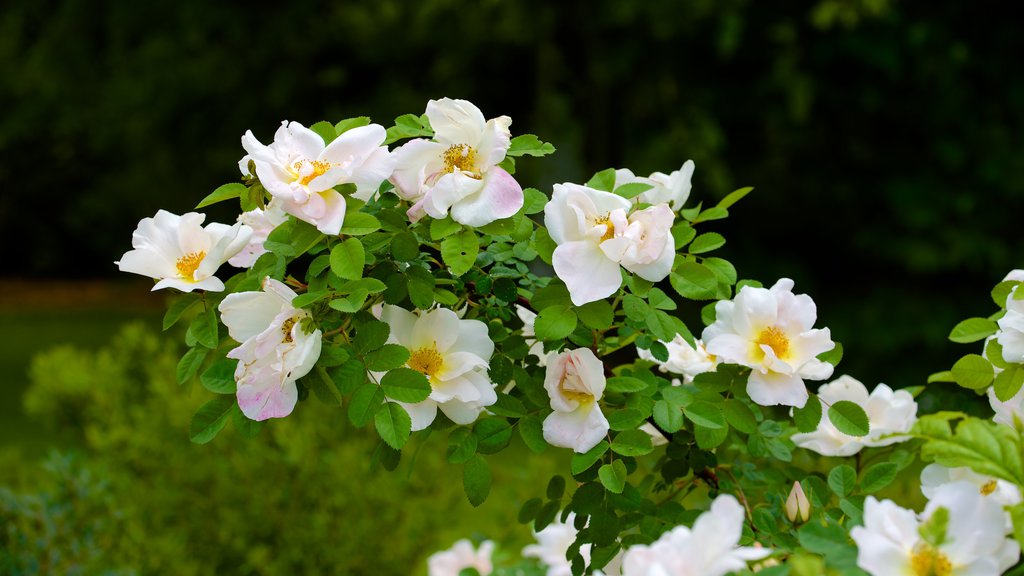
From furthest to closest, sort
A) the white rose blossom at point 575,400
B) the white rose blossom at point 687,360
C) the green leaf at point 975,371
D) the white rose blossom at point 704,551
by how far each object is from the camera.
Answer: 1. the white rose blossom at point 687,360
2. the green leaf at point 975,371
3. the white rose blossom at point 575,400
4. the white rose blossom at point 704,551

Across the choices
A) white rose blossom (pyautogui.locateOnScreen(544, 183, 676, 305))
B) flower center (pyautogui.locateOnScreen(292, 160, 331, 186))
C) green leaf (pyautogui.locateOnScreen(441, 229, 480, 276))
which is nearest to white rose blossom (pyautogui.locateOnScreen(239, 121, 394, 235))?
flower center (pyautogui.locateOnScreen(292, 160, 331, 186))

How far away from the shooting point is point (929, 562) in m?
0.92

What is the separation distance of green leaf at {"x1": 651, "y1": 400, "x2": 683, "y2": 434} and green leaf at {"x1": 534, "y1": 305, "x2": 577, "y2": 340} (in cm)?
17

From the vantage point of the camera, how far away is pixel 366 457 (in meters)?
3.20

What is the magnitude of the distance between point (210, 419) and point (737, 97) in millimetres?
7376

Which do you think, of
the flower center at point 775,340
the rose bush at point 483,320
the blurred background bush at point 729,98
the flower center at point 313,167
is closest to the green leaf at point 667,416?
the rose bush at point 483,320

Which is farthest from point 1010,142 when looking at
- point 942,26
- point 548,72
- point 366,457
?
point 366,457

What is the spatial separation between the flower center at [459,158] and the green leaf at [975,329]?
68 centimetres

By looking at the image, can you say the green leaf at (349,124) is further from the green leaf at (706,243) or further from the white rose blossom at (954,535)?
the white rose blossom at (954,535)

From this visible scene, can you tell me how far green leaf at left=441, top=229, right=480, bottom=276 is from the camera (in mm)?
1191

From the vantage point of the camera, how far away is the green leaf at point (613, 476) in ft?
4.02

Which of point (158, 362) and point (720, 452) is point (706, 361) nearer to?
point (720, 452)

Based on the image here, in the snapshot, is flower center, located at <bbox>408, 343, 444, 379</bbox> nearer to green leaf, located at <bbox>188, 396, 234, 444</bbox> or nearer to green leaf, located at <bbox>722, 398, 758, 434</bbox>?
green leaf, located at <bbox>188, 396, 234, 444</bbox>

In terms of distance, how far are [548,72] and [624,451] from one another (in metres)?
6.56
